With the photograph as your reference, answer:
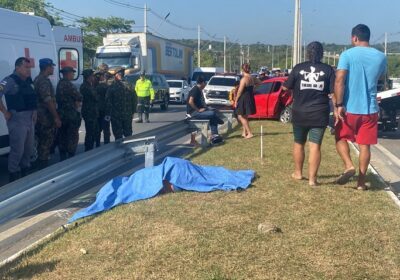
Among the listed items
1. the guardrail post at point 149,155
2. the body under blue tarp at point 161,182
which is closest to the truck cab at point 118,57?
the guardrail post at point 149,155

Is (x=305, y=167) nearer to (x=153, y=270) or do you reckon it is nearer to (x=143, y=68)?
(x=153, y=270)

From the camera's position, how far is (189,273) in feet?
14.0

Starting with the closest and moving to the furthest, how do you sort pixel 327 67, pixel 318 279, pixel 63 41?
pixel 318 279 < pixel 327 67 < pixel 63 41

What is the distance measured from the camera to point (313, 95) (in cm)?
727

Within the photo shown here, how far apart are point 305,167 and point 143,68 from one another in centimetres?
2312

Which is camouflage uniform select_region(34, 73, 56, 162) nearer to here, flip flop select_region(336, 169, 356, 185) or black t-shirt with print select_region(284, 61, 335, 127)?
black t-shirt with print select_region(284, 61, 335, 127)

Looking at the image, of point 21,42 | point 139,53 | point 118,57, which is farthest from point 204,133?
point 139,53

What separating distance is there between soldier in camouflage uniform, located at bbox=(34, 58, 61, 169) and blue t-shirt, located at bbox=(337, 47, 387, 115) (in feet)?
14.9

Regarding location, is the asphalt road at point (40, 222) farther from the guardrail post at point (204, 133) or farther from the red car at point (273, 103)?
the red car at point (273, 103)

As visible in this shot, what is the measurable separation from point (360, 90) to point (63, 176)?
3887mm

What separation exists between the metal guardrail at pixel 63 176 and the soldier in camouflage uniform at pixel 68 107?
86.4 inches

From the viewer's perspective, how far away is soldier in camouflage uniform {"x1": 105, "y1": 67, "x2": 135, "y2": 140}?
11023 millimetres

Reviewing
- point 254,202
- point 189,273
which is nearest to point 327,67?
point 254,202

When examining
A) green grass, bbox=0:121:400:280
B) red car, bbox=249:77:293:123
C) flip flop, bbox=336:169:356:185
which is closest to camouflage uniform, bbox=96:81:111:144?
green grass, bbox=0:121:400:280
